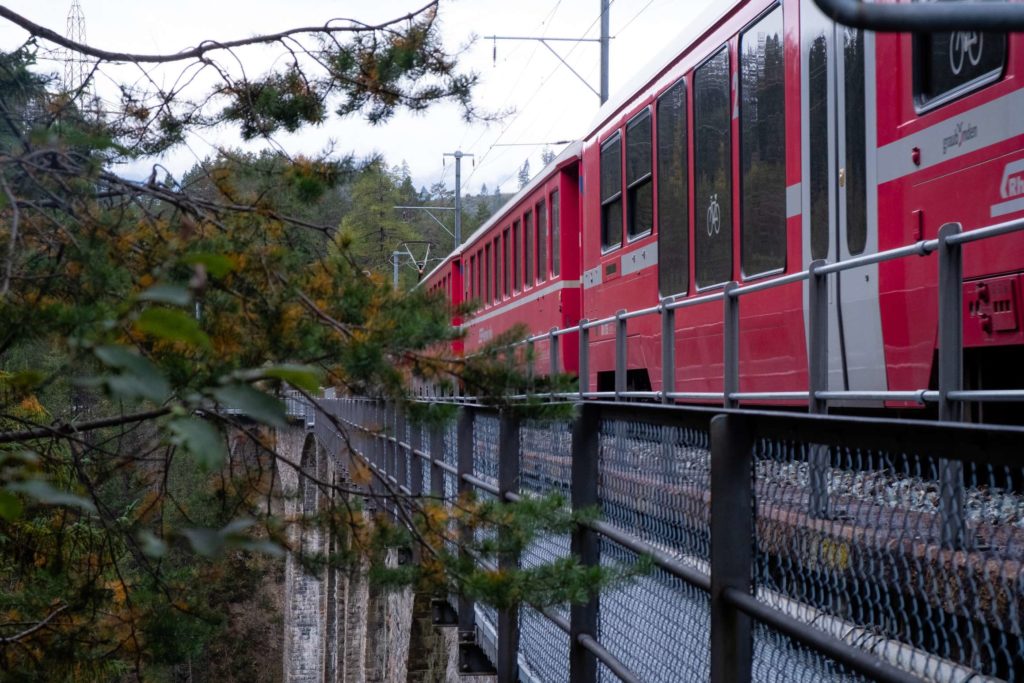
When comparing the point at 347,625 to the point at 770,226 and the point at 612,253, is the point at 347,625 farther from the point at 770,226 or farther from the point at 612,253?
the point at 770,226

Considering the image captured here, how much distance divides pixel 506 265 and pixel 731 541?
1417 centimetres

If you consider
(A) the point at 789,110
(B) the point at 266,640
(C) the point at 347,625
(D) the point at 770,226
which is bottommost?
(B) the point at 266,640

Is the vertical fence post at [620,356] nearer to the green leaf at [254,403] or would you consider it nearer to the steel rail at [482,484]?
the steel rail at [482,484]

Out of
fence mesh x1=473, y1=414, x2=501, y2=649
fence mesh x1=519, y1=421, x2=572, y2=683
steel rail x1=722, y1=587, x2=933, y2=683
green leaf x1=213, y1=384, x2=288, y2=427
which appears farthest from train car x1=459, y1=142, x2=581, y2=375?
green leaf x1=213, y1=384, x2=288, y2=427

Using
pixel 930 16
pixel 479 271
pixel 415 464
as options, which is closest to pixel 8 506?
pixel 930 16

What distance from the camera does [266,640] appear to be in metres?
65.6

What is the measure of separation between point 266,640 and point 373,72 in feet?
209

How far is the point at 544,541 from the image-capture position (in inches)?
187

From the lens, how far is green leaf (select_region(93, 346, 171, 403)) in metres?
1.09

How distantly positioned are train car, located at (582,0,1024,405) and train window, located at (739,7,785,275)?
0.05ft

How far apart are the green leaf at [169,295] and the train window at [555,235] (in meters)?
12.0

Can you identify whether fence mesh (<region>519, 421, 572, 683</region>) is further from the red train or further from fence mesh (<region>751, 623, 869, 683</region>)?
fence mesh (<region>751, 623, 869, 683</region>)

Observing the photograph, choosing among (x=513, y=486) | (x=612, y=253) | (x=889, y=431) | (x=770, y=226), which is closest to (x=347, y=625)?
(x=612, y=253)

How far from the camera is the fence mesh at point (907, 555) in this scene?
1.86 m
